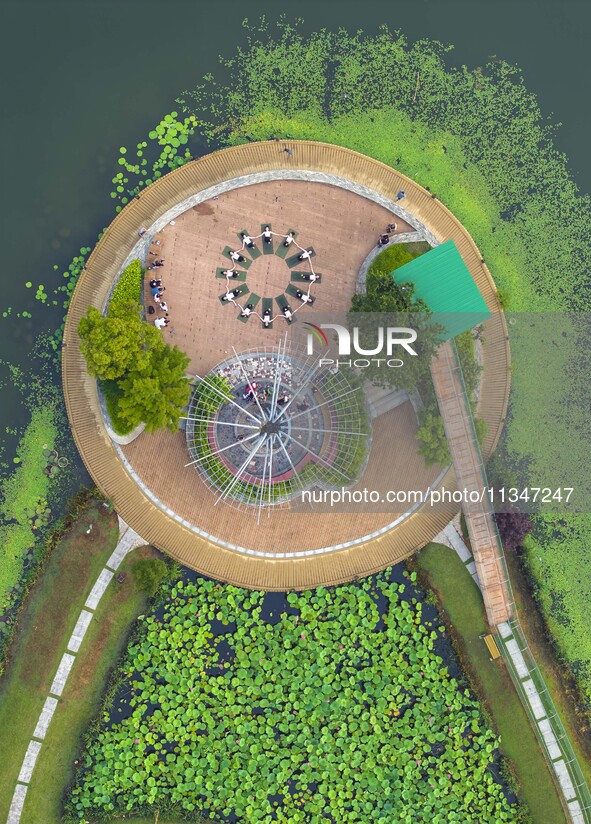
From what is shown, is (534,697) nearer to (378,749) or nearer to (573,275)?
(378,749)

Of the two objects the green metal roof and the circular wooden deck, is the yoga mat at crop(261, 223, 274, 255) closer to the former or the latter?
the circular wooden deck

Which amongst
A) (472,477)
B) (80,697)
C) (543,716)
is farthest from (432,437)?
(80,697)

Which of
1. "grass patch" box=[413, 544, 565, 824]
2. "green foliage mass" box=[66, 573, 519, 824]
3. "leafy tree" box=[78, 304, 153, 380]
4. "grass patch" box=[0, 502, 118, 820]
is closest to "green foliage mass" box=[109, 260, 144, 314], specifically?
"leafy tree" box=[78, 304, 153, 380]

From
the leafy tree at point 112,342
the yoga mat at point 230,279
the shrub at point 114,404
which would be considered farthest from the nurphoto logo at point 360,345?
the shrub at point 114,404

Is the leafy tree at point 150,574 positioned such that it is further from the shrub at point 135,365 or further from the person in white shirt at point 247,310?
the person in white shirt at point 247,310

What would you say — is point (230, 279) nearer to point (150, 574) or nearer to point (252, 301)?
point (252, 301)

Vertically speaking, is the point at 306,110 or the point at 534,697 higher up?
the point at 306,110

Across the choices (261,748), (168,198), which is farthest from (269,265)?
(261,748)

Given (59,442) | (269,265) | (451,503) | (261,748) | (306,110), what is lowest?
(261,748)
